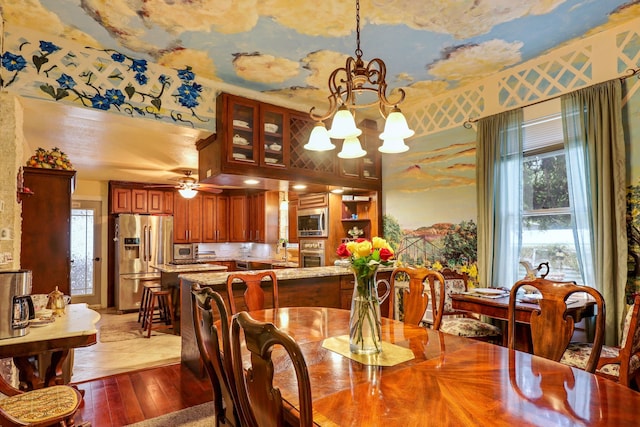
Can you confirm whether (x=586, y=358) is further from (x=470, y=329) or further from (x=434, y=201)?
(x=434, y=201)

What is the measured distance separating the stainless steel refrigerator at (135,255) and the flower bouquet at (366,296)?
5766mm

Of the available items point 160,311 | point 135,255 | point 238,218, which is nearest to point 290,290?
point 160,311

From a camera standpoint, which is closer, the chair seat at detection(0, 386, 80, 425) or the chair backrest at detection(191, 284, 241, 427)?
the chair backrest at detection(191, 284, 241, 427)

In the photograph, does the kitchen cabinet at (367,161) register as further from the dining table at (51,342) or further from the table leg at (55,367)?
the table leg at (55,367)

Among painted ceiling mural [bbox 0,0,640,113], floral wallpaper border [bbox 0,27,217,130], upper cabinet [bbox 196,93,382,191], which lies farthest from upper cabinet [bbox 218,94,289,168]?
painted ceiling mural [bbox 0,0,640,113]

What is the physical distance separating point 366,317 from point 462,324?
1.87 meters

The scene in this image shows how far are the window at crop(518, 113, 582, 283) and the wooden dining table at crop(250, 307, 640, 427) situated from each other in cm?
203

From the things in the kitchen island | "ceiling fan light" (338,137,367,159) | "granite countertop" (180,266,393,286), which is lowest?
the kitchen island

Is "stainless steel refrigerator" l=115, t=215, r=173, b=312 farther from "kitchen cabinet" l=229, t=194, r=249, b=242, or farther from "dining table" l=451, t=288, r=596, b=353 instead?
"dining table" l=451, t=288, r=596, b=353

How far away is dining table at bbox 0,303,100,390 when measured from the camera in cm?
183

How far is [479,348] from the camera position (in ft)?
5.41

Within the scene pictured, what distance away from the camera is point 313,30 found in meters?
2.77

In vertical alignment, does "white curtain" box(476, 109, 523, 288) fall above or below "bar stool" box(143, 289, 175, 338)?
above

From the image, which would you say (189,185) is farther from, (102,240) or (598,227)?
(598,227)
